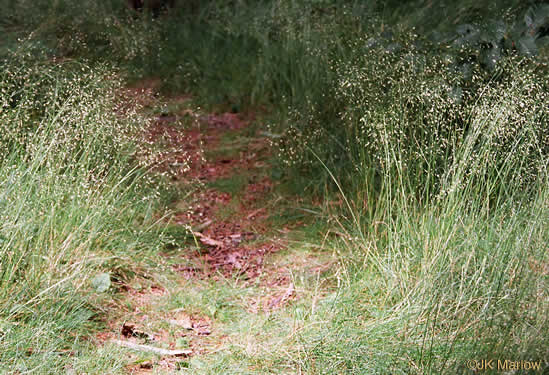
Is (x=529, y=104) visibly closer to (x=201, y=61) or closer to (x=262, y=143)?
(x=262, y=143)

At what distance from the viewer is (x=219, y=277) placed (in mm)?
3211

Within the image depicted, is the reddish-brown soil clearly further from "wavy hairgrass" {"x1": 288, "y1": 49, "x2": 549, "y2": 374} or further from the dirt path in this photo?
"wavy hairgrass" {"x1": 288, "y1": 49, "x2": 549, "y2": 374}

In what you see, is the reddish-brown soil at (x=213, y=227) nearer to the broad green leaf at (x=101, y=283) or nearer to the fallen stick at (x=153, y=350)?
the fallen stick at (x=153, y=350)

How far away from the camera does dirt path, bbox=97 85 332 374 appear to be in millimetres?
2541

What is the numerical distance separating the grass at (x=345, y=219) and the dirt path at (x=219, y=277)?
0.06 ft

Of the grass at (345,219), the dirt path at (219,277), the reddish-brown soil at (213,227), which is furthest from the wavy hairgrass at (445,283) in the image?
the reddish-brown soil at (213,227)

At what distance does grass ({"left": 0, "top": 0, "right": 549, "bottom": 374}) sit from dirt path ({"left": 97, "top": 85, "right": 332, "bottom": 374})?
0.8 inches

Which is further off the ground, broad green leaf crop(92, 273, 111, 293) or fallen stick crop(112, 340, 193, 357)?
broad green leaf crop(92, 273, 111, 293)

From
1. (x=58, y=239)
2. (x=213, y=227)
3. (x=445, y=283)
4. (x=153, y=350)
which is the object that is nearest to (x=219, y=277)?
(x=213, y=227)

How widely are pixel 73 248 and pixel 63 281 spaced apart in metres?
0.22

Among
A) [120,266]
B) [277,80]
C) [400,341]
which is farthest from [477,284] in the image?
[277,80]

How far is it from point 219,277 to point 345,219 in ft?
2.65

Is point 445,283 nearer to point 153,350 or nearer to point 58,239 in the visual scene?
point 153,350

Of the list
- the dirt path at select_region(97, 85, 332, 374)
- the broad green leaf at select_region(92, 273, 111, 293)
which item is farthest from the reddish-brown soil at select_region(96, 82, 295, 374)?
the broad green leaf at select_region(92, 273, 111, 293)
